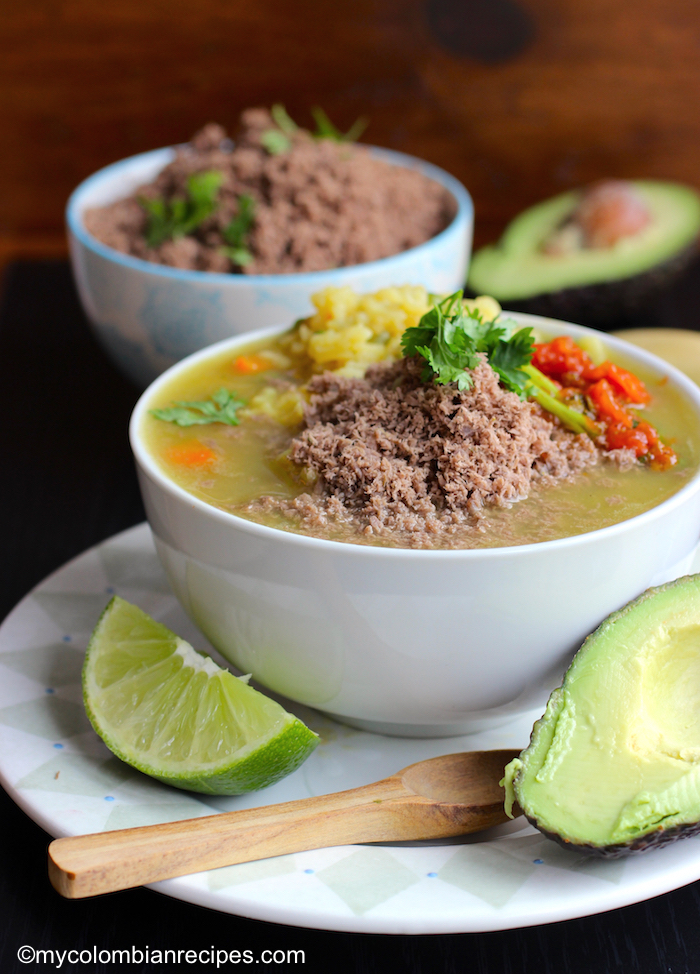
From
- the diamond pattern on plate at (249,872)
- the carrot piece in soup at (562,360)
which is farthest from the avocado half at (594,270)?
the diamond pattern on plate at (249,872)

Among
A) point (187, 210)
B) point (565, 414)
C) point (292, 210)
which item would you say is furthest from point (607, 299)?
point (565, 414)

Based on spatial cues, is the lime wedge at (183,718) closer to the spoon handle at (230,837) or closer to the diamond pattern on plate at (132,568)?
the spoon handle at (230,837)

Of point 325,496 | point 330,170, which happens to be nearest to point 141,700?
point 325,496

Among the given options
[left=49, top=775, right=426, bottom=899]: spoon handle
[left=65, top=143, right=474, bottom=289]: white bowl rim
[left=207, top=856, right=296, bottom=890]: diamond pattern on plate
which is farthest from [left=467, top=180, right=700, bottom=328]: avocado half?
[left=207, top=856, right=296, bottom=890]: diamond pattern on plate

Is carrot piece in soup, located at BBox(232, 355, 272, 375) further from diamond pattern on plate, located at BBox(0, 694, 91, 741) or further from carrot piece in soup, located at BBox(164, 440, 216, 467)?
diamond pattern on plate, located at BBox(0, 694, 91, 741)

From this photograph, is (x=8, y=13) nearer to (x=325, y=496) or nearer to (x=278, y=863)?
(x=325, y=496)
